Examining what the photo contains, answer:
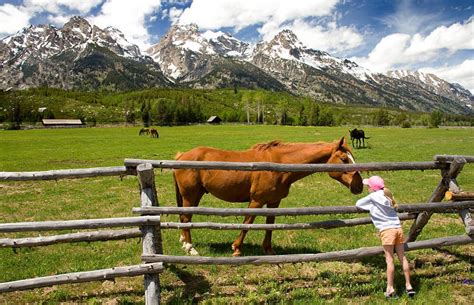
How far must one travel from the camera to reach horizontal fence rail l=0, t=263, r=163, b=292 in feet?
19.2

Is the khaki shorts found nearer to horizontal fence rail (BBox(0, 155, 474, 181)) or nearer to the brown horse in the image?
the brown horse

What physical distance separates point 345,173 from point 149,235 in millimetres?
4431

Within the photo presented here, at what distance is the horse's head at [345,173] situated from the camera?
764 centimetres

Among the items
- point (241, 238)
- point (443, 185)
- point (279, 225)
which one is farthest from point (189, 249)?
point (443, 185)

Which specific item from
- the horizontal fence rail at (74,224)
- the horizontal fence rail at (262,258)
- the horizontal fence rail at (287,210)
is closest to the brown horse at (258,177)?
the horizontal fence rail at (287,210)

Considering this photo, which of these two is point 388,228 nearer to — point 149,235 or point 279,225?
point 279,225

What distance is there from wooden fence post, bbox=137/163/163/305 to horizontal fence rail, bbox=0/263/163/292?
191mm

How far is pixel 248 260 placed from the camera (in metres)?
6.56

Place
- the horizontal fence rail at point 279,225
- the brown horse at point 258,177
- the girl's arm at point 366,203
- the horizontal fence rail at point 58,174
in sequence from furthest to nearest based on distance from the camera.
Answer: the brown horse at point 258,177
the horizontal fence rail at point 279,225
the girl's arm at point 366,203
the horizontal fence rail at point 58,174

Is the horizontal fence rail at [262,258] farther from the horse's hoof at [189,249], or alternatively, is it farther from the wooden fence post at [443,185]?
the horse's hoof at [189,249]

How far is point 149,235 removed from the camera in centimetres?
639

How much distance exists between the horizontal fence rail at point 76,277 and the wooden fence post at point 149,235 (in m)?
0.19

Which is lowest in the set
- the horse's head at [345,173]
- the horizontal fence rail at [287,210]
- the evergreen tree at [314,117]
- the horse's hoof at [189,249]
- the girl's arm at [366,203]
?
the horse's hoof at [189,249]

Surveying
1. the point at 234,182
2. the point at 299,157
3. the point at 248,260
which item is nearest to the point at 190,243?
the point at 234,182
